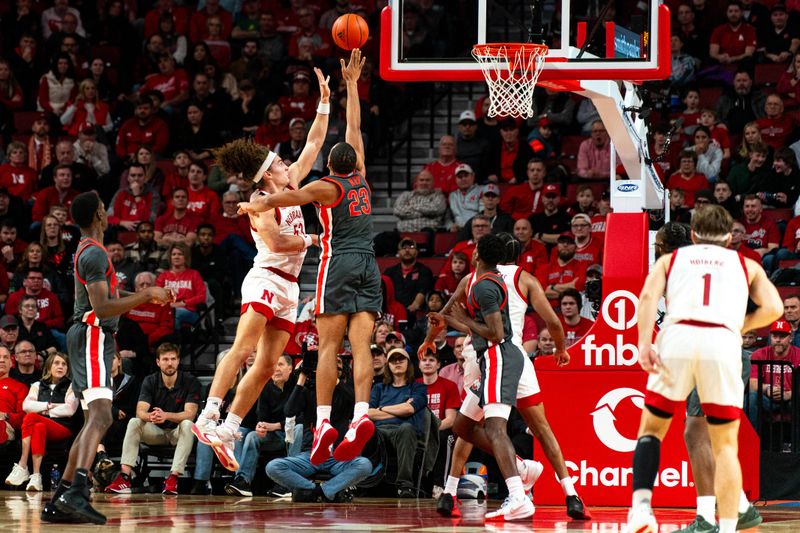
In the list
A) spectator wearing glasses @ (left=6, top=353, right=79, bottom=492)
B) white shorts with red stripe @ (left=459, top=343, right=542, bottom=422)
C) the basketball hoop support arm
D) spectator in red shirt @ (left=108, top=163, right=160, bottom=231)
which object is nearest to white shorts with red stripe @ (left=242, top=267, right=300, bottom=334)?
white shorts with red stripe @ (left=459, top=343, right=542, bottom=422)

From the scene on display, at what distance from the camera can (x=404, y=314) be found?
1407 cm

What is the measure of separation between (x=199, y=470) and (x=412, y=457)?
221 cm

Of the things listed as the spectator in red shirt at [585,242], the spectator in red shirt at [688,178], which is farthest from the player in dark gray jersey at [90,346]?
the spectator in red shirt at [688,178]

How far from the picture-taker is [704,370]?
269 inches

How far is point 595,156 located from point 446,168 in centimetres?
192

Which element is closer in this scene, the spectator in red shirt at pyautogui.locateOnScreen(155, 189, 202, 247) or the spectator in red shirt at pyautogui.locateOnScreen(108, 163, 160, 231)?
the spectator in red shirt at pyautogui.locateOnScreen(155, 189, 202, 247)

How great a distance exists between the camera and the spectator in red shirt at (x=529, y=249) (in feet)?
46.3

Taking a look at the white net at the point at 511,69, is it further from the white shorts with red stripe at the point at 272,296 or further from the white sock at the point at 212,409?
the white sock at the point at 212,409

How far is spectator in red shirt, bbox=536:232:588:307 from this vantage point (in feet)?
45.0

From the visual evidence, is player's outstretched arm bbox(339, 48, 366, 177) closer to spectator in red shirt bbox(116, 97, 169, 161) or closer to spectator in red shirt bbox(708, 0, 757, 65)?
spectator in red shirt bbox(708, 0, 757, 65)

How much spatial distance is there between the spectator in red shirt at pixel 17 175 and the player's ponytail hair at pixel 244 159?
9.32 m

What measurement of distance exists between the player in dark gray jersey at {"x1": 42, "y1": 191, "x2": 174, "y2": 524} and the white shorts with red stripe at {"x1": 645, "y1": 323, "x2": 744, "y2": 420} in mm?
3437

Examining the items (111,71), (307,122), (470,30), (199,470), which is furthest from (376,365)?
(111,71)

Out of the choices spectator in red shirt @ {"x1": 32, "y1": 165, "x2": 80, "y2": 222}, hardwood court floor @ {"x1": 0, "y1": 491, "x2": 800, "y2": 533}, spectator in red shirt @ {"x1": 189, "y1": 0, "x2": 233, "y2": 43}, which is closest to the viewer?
hardwood court floor @ {"x1": 0, "y1": 491, "x2": 800, "y2": 533}
